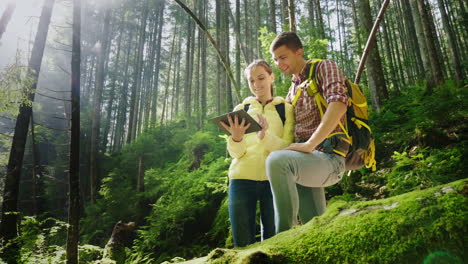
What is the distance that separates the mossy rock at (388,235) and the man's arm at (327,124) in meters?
0.42

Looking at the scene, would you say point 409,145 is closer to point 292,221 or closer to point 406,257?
point 292,221

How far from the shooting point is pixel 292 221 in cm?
146

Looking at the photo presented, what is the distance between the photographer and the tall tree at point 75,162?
5.07 m

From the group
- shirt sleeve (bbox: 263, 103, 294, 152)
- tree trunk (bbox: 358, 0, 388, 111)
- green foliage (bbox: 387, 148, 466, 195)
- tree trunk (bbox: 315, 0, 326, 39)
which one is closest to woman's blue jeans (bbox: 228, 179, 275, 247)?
shirt sleeve (bbox: 263, 103, 294, 152)

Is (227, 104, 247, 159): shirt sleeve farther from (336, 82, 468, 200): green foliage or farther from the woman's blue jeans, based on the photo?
(336, 82, 468, 200): green foliage

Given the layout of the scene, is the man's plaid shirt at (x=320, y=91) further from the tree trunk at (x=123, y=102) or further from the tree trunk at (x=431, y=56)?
the tree trunk at (x=123, y=102)

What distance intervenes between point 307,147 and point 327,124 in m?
0.17

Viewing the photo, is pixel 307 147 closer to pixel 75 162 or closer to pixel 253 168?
pixel 253 168

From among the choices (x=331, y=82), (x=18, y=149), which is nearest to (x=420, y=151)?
(x=331, y=82)

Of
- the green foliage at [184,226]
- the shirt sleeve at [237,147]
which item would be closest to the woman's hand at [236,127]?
the shirt sleeve at [237,147]

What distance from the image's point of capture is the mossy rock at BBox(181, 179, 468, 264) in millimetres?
814

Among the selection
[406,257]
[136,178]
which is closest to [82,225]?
[136,178]

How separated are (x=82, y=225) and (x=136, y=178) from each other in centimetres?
322

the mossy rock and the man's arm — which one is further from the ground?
the man's arm
